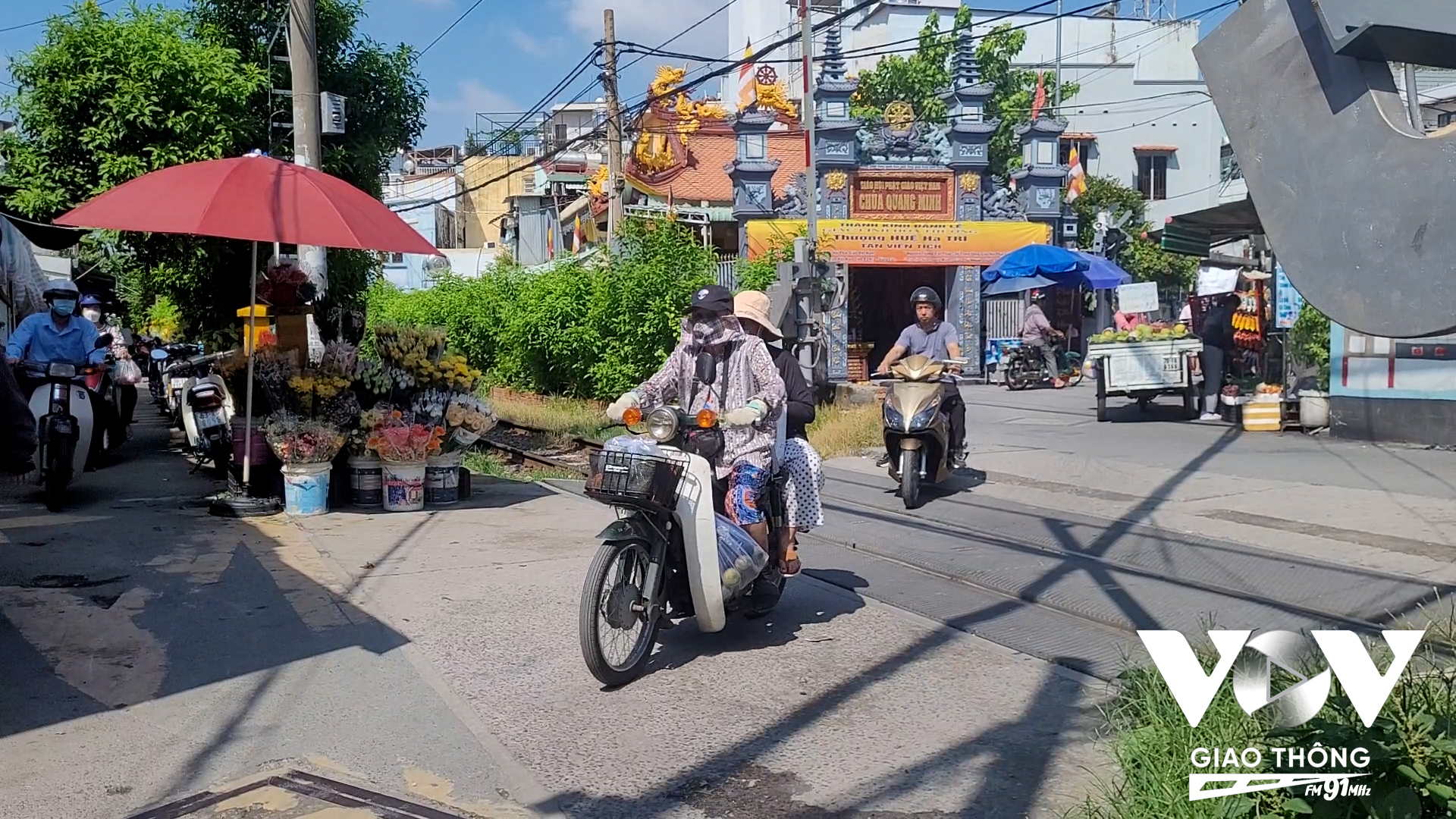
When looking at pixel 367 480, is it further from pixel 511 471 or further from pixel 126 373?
pixel 126 373

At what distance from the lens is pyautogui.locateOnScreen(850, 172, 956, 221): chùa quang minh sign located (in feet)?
90.3

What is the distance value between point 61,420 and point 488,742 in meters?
6.01

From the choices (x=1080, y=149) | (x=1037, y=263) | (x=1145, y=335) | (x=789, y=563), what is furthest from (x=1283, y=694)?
(x=1080, y=149)

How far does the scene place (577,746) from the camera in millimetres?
4426

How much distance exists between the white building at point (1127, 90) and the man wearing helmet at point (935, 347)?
27.6 m

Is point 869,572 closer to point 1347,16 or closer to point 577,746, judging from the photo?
point 577,746

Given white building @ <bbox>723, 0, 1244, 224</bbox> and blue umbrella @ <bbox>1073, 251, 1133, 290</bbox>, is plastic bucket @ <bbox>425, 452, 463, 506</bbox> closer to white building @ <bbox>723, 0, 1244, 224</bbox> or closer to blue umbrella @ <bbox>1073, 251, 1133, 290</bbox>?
blue umbrella @ <bbox>1073, 251, 1133, 290</bbox>

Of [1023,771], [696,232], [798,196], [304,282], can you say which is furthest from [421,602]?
[696,232]

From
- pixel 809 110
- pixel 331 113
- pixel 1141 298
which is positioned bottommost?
pixel 1141 298

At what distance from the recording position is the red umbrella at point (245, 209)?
770 cm

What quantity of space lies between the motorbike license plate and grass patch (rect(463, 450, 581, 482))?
2431mm

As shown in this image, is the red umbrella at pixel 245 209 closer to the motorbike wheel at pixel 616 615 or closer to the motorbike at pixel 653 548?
the motorbike at pixel 653 548

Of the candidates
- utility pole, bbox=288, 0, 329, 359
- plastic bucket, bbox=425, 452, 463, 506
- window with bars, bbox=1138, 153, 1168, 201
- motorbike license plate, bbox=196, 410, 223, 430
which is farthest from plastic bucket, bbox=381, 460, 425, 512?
window with bars, bbox=1138, 153, 1168, 201

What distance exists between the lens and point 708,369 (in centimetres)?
577
